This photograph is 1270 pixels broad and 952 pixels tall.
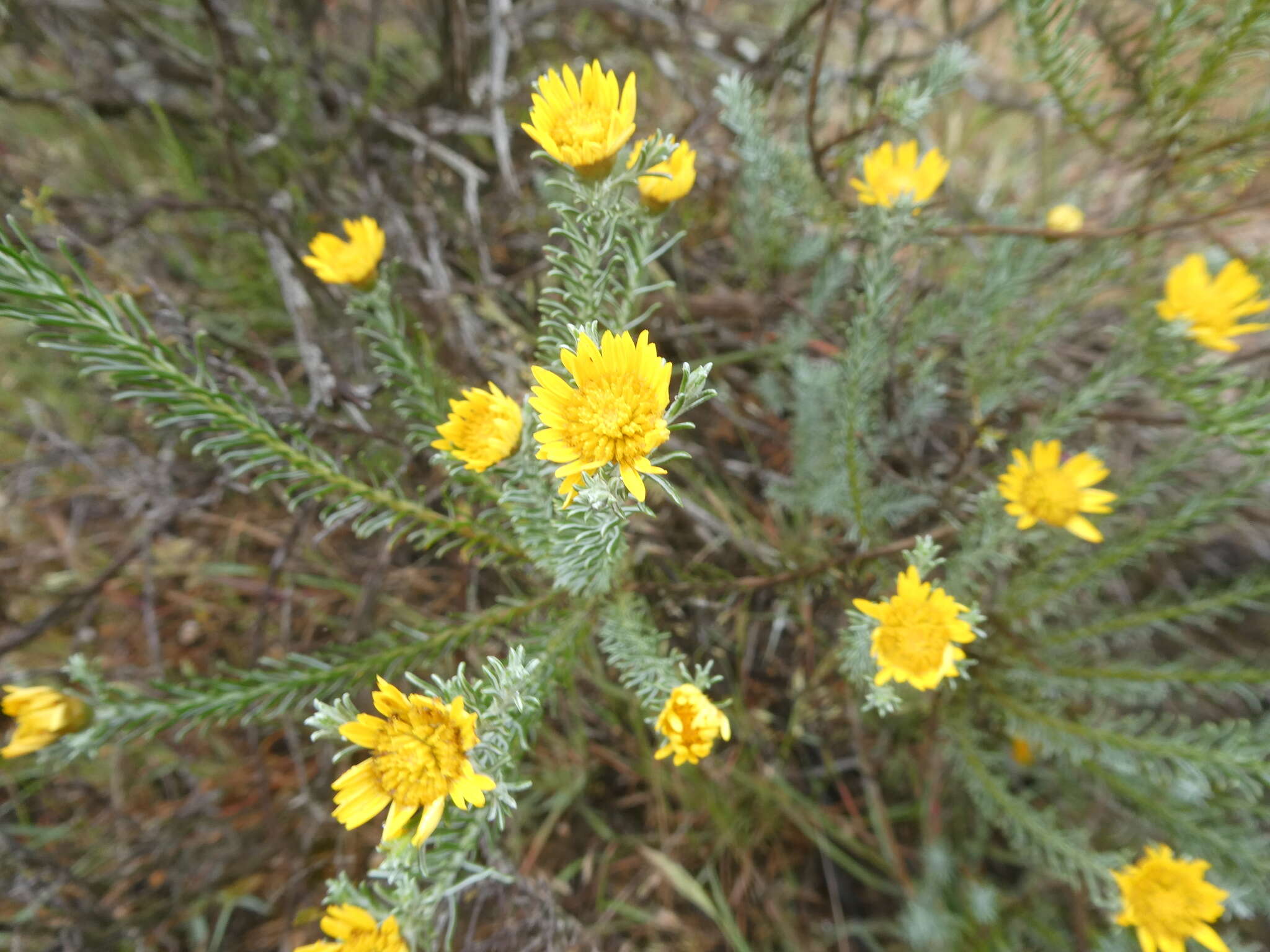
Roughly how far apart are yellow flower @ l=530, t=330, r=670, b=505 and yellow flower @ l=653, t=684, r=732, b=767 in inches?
14.9

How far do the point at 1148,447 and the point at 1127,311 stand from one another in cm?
47

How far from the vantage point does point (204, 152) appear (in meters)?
2.27

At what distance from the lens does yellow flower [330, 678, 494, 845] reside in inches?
36.7

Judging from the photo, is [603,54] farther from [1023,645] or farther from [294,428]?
[1023,645]

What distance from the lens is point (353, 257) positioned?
53.5 inches

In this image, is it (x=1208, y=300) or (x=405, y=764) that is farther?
(x=1208, y=300)

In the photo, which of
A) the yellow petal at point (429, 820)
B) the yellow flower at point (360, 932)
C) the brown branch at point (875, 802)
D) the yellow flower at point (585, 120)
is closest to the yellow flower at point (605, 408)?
the yellow flower at point (585, 120)

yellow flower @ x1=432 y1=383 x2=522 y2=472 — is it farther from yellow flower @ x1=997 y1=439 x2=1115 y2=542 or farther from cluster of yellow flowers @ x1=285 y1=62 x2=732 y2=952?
yellow flower @ x1=997 y1=439 x2=1115 y2=542

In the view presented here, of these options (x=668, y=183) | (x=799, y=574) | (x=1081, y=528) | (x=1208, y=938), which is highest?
(x=668, y=183)

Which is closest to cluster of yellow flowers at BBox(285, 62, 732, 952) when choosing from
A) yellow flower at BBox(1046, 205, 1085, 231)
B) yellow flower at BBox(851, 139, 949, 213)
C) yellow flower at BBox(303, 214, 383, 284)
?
yellow flower at BBox(303, 214, 383, 284)

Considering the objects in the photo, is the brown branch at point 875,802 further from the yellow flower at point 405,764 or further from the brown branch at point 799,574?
the yellow flower at point 405,764

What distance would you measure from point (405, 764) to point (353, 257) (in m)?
0.95

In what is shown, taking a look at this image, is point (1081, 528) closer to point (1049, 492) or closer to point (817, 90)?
point (1049, 492)

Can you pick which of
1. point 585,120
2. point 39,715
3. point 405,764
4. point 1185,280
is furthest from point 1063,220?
point 39,715
